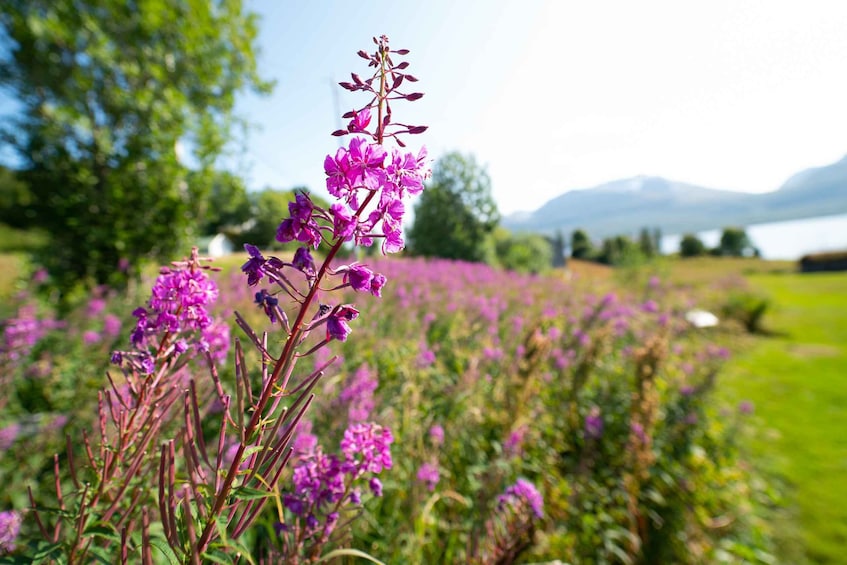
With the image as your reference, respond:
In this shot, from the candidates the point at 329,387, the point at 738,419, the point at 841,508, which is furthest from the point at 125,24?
the point at 841,508

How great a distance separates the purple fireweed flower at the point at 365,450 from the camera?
1200mm

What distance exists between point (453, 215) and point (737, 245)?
184 feet

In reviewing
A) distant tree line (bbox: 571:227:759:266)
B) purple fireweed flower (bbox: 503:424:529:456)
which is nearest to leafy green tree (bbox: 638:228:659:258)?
purple fireweed flower (bbox: 503:424:529:456)

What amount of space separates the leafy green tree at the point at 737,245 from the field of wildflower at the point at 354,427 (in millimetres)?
56770

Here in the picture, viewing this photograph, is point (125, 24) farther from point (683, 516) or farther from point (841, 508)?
point (841, 508)

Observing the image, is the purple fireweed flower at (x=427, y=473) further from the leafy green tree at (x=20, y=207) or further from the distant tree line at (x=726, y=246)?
the distant tree line at (x=726, y=246)

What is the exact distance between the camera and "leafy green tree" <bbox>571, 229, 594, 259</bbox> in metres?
46.8

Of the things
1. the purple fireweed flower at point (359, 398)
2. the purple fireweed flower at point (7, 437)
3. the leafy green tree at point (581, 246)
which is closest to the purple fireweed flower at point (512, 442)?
the purple fireweed flower at point (359, 398)

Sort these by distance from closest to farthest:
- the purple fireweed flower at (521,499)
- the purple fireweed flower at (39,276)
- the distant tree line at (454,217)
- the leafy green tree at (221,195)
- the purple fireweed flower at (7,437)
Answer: the purple fireweed flower at (521,499) → the purple fireweed flower at (7,437) → the purple fireweed flower at (39,276) → the leafy green tree at (221,195) → the distant tree line at (454,217)

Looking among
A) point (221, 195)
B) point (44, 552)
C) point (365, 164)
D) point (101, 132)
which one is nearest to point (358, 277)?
point (365, 164)

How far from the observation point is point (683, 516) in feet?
11.1

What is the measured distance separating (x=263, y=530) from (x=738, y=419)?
543cm

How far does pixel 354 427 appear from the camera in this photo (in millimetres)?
1316

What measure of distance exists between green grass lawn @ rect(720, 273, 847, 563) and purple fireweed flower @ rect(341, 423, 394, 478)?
183 inches
